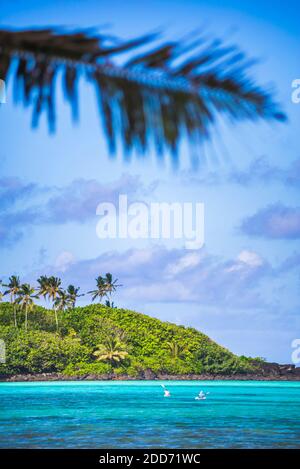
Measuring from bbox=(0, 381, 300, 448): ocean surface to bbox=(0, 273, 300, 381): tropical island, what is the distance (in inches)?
26.6

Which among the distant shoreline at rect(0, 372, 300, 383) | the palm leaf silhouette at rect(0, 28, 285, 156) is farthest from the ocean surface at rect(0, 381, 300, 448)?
the palm leaf silhouette at rect(0, 28, 285, 156)

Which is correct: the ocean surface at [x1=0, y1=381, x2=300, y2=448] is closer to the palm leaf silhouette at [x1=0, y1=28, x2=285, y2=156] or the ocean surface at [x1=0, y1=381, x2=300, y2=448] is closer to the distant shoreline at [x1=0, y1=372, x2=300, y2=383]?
the distant shoreline at [x1=0, y1=372, x2=300, y2=383]

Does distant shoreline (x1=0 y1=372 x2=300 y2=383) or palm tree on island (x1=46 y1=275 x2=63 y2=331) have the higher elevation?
palm tree on island (x1=46 y1=275 x2=63 y2=331)

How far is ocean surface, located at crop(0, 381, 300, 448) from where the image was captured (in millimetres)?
14156

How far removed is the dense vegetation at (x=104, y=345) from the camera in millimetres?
27906

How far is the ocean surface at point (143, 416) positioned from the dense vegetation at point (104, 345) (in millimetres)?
862

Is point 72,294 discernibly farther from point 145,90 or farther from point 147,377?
point 145,90

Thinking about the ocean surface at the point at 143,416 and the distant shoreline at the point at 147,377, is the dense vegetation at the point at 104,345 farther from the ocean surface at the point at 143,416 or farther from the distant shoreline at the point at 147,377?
the ocean surface at the point at 143,416

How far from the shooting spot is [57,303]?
30250 millimetres

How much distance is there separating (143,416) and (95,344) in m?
9.40

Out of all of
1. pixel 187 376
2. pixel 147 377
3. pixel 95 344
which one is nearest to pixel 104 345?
pixel 95 344

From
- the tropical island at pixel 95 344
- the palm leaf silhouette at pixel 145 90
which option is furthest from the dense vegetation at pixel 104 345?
the palm leaf silhouette at pixel 145 90

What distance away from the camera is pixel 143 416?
20531mm

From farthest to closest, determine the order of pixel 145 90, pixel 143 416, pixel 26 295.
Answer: pixel 26 295, pixel 143 416, pixel 145 90
